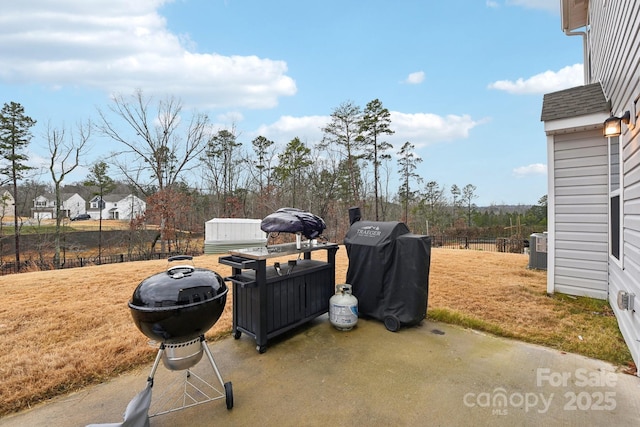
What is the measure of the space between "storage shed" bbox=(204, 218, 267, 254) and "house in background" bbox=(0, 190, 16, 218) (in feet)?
39.0

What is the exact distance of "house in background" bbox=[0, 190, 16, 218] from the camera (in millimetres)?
13828

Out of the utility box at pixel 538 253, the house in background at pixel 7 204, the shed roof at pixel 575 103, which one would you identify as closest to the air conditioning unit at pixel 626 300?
the shed roof at pixel 575 103

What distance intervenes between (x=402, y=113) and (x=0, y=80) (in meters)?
18.1

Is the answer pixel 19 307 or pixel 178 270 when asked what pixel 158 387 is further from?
pixel 19 307

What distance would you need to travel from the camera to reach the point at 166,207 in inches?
552

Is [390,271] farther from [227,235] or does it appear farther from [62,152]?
[62,152]

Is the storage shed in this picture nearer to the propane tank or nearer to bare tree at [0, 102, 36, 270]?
the propane tank

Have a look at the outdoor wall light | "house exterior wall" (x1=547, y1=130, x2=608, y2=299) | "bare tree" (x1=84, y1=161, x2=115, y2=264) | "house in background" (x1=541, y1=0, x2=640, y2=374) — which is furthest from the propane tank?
"bare tree" (x1=84, y1=161, x2=115, y2=264)

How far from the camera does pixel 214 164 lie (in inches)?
714

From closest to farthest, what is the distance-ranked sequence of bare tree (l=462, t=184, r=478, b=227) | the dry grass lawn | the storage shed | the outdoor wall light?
the dry grass lawn → the outdoor wall light → the storage shed → bare tree (l=462, t=184, r=478, b=227)

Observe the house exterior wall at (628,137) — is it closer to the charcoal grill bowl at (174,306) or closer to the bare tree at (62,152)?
the charcoal grill bowl at (174,306)

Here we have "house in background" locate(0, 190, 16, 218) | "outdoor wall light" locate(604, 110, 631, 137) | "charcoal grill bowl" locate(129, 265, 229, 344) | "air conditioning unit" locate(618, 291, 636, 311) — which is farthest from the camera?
"house in background" locate(0, 190, 16, 218)

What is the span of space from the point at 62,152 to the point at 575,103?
19915mm

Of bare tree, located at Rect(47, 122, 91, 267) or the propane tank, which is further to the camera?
bare tree, located at Rect(47, 122, 91, 267)
